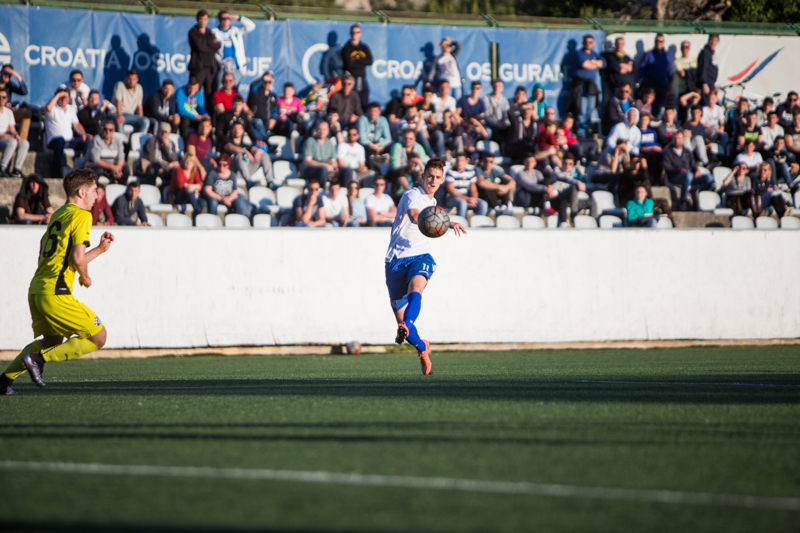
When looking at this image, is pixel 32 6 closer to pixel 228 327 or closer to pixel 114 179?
pixel 114 179

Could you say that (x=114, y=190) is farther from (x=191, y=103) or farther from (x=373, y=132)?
(x=373, y=132)

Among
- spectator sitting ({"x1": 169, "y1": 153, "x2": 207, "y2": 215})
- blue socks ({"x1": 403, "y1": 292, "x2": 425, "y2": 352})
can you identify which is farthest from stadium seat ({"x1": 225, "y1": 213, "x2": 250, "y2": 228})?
blue socks ({"x1": 403, "y1": 292, "x2": 425, "y2": 352})

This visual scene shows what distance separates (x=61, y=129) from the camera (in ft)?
50.4

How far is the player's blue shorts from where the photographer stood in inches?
329

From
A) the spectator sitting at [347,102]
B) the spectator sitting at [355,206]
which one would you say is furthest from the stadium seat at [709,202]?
the spectator sitting at [347,102]

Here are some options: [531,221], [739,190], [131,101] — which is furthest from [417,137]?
[739,190]

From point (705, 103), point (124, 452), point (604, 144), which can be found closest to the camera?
point (124, 452)

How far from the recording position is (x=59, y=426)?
5246 millimetres

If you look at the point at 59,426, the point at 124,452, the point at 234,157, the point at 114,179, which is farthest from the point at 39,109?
the point at 124,452

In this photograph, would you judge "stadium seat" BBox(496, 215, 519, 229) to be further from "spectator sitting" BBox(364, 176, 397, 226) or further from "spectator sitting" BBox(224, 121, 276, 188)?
"spectator sitting" BBox(224, 121, 276, 188)

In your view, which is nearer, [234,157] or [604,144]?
[234,157]

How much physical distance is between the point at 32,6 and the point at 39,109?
2159 mm

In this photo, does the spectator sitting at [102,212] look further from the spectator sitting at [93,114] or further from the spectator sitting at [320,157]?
the spectator sitting at [320,157]

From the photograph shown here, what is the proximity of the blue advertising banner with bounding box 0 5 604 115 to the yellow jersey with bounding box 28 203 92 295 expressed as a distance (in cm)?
1128
